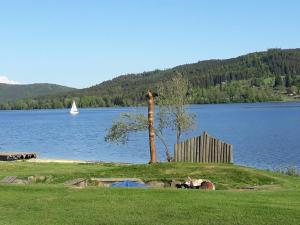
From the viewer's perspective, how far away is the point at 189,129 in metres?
36.2

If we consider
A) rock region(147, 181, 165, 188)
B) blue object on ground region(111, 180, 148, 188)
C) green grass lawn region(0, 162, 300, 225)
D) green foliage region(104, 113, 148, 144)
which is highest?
green foliage region(104, 113, 148, 144)

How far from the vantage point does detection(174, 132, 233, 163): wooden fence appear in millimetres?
24672

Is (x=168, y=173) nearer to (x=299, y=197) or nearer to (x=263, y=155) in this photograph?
(x=299, y=197)

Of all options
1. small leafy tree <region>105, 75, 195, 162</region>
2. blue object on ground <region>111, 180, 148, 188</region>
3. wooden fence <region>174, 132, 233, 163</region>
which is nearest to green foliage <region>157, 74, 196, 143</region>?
small leafy tree <region>105, 75, 195, 162</region>

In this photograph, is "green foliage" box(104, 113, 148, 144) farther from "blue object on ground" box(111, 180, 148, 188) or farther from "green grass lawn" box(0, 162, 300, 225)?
"green grass lawn" box(0, 162, 300, 225)

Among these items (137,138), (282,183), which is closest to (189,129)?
(282,183)

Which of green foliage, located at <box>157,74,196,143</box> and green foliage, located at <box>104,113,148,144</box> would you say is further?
green foliage, located at <box>157,74,196,143</box>

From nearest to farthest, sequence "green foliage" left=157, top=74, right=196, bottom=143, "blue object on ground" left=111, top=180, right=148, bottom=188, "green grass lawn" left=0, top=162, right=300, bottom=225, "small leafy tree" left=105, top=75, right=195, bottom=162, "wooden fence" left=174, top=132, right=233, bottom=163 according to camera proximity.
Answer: "green grass lawn" left=0, top=162, right=300, bottom=225
"blue object on ground" left=111, top=180, right=148, bottom=188
"wooden fence" left=174, top=132, right=233, bottom=163
"small leafy tree" left=105, top=75, right=195, bottom=162
"green foliage" left=157, top=74, right=196, bottom=143

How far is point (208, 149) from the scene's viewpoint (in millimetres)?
24734

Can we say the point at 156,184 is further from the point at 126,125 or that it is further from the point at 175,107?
the point at 175,107

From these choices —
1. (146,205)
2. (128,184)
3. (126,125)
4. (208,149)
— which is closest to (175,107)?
(126,125)

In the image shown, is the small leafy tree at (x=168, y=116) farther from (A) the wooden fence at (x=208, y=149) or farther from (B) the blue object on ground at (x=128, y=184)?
(B) the blue object on ground at (x=128, y=184)

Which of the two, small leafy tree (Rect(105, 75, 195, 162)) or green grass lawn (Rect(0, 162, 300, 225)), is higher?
small leafy tree (Rect(105, 75, 195, 162))

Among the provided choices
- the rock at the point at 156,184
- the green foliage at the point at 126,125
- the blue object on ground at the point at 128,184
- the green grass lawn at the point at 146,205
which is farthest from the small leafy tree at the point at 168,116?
the green grass lawn at the point at 146,205
